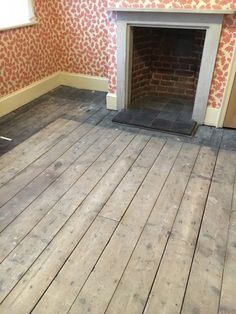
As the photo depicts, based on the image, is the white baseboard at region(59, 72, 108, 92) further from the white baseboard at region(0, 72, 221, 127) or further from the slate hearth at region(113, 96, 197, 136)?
the slate hearth at region(113, 96, 197, 136)

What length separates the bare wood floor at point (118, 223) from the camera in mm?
1397

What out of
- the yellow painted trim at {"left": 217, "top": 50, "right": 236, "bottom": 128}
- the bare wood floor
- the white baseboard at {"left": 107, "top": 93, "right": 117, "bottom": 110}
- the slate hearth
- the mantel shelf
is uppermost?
the mantel shelf

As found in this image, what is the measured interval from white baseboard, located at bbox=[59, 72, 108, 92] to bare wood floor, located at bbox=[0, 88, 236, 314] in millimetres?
1211

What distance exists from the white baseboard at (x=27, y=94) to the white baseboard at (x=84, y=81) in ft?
0.39

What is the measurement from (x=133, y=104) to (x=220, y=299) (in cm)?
252

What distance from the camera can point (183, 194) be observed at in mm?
2045

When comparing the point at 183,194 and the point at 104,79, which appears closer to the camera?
the point at 183,194

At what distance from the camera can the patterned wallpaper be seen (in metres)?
2.78

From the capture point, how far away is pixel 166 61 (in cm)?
354

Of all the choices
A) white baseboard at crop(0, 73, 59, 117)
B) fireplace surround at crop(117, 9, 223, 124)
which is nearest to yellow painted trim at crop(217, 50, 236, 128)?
fireplace surround at crop(117, 9, 223, 124)

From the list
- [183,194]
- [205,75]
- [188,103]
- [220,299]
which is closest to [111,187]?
[183,194]

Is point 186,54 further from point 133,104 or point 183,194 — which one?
point 183,194

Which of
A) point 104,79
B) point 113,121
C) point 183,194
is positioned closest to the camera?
point 183,194

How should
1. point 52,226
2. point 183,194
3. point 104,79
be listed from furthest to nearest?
1. point 104,79
2. point 183,194
3. point 52,226
